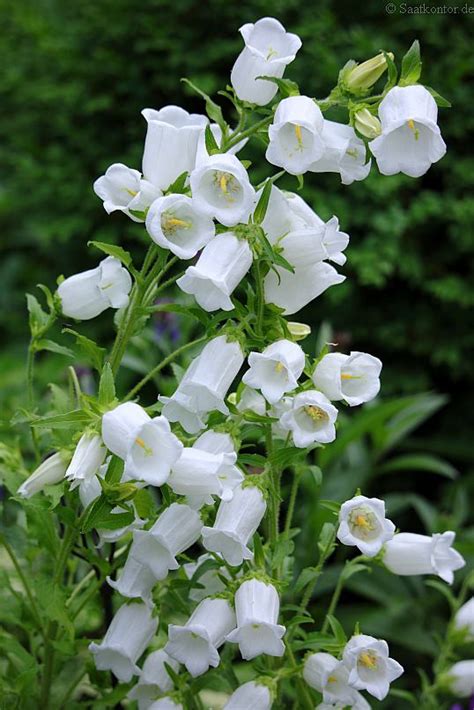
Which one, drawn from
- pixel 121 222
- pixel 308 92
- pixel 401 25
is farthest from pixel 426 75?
pixel 121 222

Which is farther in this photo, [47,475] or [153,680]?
[153,680]

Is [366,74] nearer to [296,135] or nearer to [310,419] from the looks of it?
[296,135]

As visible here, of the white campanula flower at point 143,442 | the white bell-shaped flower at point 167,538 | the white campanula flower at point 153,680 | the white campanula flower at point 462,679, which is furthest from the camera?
the white campanula flower at point 462,679

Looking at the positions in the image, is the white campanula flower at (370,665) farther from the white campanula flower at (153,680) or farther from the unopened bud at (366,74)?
the unopened bud at (366,74)

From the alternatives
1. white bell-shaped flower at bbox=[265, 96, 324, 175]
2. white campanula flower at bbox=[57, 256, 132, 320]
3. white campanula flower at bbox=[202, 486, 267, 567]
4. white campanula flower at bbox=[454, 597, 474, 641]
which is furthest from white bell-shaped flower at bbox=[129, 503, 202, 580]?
white campanula flower at bbox=[454, 597, 474, 641]

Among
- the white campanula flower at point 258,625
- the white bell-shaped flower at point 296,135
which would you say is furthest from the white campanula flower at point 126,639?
the white bell-shaped flower at point 296,135

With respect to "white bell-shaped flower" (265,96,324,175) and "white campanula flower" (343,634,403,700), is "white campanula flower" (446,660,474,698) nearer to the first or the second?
"white campanula flower" (343,634,403,700)

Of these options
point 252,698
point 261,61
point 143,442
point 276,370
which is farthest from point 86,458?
point 261,61
